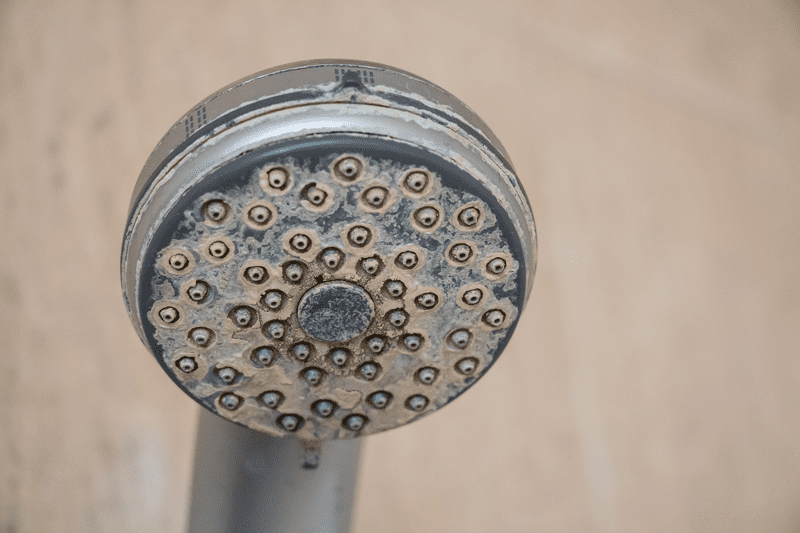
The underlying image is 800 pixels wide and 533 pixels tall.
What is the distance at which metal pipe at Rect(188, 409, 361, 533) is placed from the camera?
34 centimetres

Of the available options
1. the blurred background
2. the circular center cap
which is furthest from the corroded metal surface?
the blurred background

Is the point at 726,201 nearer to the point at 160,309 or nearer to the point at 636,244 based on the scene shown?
the point at 636,244

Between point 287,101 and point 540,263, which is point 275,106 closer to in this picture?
point 287,101

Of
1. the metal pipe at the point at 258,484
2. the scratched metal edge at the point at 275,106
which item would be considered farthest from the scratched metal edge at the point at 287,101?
the metal pipe at the point at 258,484

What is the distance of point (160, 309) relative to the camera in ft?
0.89

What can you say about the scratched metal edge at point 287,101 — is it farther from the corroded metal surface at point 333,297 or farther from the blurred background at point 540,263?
the blurred background at point 540,263

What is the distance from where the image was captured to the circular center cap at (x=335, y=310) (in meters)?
0.27

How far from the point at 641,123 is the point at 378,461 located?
46 centimetres

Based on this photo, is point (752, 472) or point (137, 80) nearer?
point (137, 80)

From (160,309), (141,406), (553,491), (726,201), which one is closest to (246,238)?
(160,309)

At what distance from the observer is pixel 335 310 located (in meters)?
0.27

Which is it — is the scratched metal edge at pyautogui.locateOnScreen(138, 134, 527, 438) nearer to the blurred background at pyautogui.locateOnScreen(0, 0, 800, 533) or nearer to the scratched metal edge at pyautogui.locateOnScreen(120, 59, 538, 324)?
the scratched metal edge at pyautogui.locateOnScreen(120, 59, 538, 324)

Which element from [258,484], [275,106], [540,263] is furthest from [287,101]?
[540,263]

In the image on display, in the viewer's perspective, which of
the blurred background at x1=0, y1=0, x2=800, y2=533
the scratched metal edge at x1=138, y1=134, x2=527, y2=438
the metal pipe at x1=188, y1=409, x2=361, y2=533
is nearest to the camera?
the scratched metal edge at x1=138, y1=134, x2=527, y2=438
